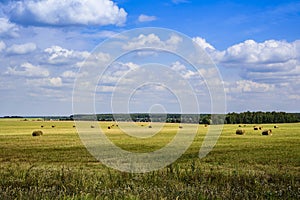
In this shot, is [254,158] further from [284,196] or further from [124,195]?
[124,195]

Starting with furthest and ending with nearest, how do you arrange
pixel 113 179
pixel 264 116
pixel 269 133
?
1. pixel 264 116
2. pixel 269 133
3. pixel 113 179

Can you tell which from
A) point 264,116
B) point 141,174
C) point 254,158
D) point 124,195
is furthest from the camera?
point 264,116

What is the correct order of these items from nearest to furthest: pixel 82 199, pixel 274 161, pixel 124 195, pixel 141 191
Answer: pixel 82 199, pixel 124 195, pixel 141 191, pixel 274 161

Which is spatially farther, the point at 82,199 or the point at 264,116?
the point at 264,116

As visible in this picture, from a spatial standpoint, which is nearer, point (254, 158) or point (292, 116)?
point (254, 158)

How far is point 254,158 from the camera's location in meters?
21.7

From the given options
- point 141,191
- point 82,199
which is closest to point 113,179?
point 141,191

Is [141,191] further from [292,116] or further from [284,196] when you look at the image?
[292,116]

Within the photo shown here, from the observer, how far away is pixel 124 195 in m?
8.69

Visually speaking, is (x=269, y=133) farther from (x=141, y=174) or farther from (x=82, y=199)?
(x=82, y=199)

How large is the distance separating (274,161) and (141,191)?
480 inches

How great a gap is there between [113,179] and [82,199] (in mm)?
4401

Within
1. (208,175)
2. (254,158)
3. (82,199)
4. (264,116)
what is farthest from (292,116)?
(82,199)

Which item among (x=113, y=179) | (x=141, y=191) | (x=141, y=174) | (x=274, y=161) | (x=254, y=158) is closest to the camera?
(x=141, y=191)
